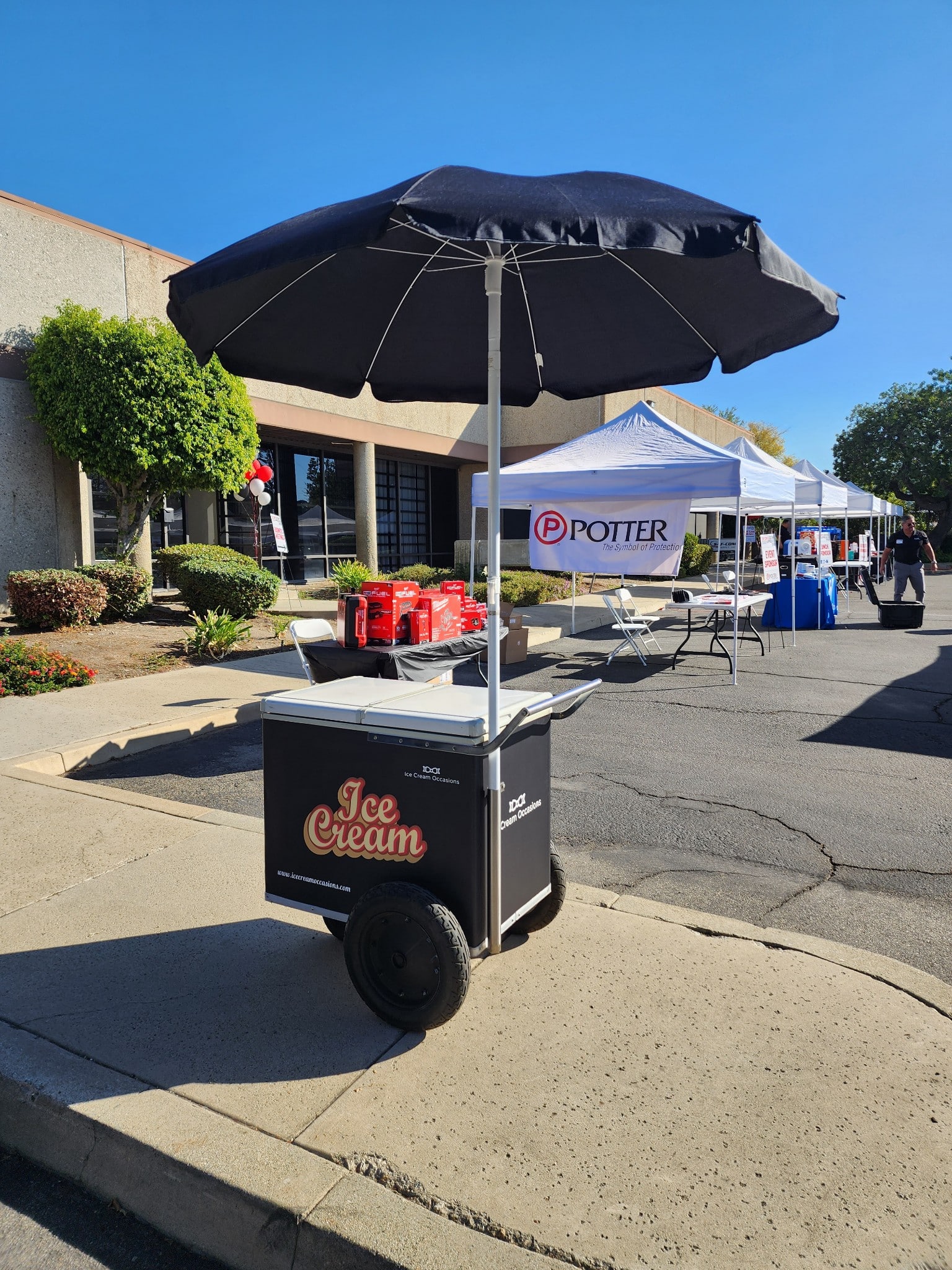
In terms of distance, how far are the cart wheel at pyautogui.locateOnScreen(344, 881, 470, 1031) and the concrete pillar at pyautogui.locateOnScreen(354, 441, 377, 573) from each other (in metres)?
18.9

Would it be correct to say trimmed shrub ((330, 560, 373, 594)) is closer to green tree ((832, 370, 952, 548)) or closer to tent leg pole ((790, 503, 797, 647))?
tent leg pole ((790, 503, 797, 647))

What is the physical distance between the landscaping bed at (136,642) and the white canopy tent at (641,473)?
3.77m

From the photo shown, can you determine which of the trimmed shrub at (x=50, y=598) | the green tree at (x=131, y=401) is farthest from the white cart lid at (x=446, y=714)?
the green tree at (x=131, y=401)

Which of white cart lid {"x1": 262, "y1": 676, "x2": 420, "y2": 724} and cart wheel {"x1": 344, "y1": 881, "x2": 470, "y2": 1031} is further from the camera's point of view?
white cart lid {"x1": 262, "y1": 676, "x2": 420, "y2": 724}

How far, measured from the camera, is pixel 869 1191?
218cm

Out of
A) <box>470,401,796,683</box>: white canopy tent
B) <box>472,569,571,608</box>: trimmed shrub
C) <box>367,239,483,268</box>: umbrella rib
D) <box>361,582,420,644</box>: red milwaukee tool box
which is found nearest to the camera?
<box>367,239,483,268</box>: umbrella rib

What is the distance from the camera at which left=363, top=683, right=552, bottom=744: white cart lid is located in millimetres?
2850

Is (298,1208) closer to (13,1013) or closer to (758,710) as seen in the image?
(13,1013)

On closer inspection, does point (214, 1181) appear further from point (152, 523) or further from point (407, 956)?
point (152, 523)

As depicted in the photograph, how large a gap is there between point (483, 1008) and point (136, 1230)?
1.22 metres

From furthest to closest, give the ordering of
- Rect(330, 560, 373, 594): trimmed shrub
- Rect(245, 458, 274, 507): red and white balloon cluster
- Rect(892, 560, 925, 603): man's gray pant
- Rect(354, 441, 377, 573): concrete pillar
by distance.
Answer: Rect(354, 441, 377, 573): concrete pillar, Rect(245, 458, 274, 507): red and white balloon cluster, Rect(330, 560, 373, 594): trimmed shrub, Rect(892, 560, 925, 603): man's gray pant

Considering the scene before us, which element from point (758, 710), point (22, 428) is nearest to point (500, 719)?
point (758, 710)

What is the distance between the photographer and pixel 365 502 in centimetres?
2166

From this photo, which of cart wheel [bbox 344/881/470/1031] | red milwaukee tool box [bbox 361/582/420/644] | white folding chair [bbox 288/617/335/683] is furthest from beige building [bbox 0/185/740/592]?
cart wheel [bbox 344/881/470/1031]
